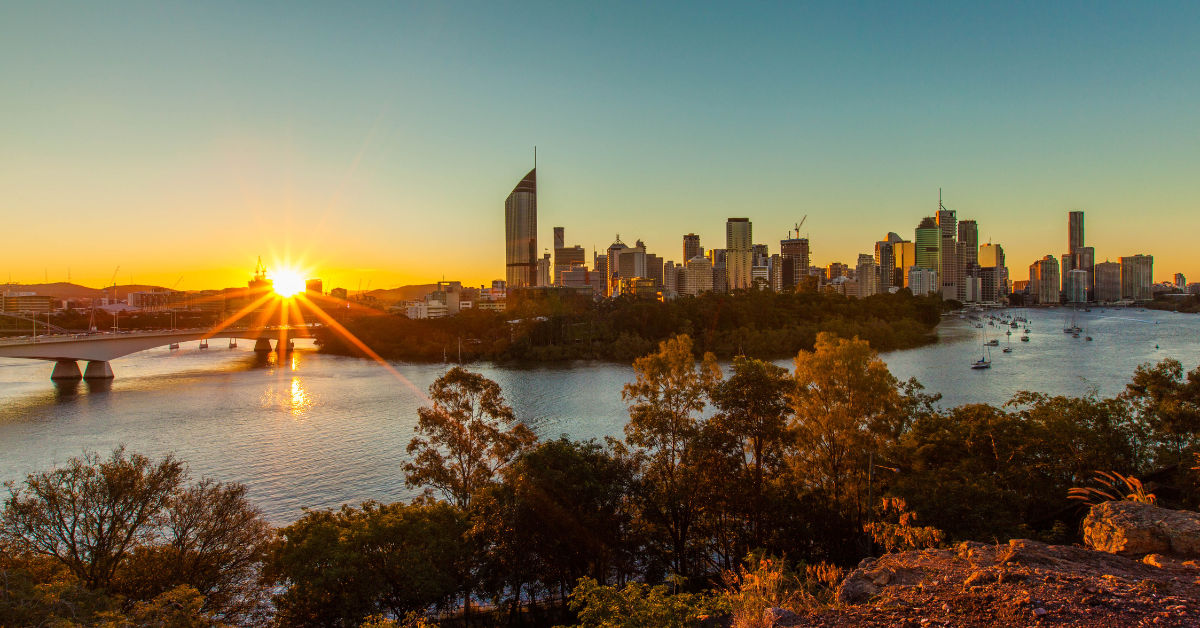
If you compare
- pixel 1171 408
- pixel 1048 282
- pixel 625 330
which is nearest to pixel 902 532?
pixel 1171 408

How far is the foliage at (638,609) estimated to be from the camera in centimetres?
346

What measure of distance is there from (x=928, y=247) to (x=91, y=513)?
4615 inches

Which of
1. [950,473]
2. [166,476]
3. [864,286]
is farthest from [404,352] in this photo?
[864,286]

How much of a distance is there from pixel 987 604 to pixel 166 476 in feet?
22.5

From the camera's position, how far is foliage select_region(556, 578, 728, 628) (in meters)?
3.46

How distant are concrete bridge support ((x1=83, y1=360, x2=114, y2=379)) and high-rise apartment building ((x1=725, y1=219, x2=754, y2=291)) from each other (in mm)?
75524

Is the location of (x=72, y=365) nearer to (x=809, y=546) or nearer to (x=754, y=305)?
(x=809, y=546)

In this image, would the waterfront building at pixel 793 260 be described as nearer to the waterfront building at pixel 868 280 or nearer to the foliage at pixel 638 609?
the waterfront building at pixel 868 280

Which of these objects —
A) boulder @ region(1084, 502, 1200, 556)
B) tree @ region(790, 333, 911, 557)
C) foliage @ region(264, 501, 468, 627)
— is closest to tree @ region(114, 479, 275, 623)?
foliage @ region(264, 501, 468, 627)

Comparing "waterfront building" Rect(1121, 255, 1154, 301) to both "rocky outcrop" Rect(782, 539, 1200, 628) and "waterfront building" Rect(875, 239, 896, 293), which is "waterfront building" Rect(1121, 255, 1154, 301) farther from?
"rocky outcrop" Rect(782, 539, 1200, 628)

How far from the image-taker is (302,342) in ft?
140

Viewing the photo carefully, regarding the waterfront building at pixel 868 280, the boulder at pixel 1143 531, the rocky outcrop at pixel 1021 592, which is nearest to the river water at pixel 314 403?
the rocky outcrop at pixel 1021 592

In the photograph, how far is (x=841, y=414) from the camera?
7246 mm

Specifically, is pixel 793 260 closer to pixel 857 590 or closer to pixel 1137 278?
Result: pixel 1137 278
